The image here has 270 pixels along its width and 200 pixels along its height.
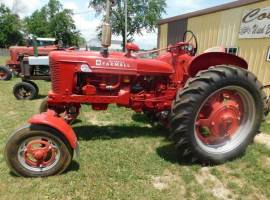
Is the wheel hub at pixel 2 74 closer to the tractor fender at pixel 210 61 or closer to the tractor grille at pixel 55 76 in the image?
the tractor grille at pixel 55 76

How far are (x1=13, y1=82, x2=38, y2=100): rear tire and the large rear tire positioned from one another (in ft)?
16.3

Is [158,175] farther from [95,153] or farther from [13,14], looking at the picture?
[13,14]

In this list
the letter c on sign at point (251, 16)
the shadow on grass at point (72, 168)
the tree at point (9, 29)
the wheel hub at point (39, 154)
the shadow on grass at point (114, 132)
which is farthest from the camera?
the tree at point (9, 29)

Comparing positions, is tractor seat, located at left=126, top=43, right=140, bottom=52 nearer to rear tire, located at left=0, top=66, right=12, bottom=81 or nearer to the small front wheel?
the small front wheel

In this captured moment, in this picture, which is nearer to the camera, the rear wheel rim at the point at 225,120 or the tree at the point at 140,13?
the rear wheel rim at the point at 225,120

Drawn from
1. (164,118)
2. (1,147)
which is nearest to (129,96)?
(164,118)

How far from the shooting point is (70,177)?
325 cm

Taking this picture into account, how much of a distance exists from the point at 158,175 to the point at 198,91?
1122 millimetres

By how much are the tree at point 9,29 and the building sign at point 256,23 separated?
4737 centimetres

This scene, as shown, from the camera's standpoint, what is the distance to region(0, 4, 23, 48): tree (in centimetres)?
4769

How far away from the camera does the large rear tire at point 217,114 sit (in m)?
3.37

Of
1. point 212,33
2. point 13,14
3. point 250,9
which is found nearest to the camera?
point 250,9

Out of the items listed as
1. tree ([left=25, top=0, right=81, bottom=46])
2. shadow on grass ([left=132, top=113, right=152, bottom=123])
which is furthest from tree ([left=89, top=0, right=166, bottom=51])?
shadow on grass ([left=132, top=113, right=152, bottom=123])

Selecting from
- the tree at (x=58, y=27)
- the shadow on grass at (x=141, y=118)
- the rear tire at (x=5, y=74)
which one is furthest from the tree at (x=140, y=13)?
the shadow on grass at (x=141, y=118)
